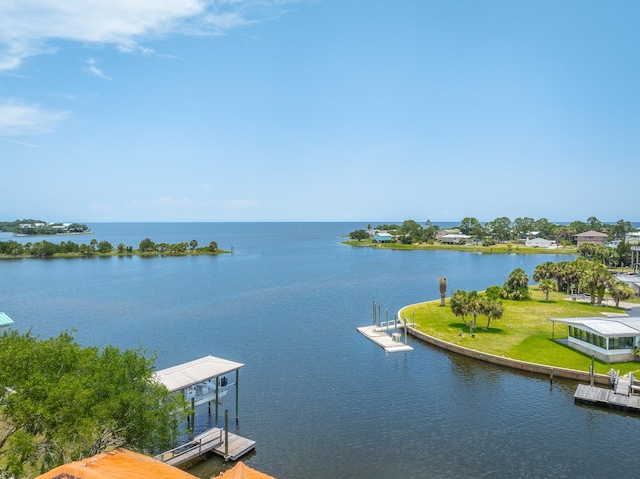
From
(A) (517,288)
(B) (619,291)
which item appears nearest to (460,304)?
(A) (517,288)

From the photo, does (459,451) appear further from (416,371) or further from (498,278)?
(498,278)

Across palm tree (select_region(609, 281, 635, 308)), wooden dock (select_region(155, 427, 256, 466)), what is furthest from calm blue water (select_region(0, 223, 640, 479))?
palm tree (select_region(609, 281, 635, 308))

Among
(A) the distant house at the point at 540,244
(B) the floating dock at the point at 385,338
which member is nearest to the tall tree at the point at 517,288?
(B) the floating dock at the point at 385,338

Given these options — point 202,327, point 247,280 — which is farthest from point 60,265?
point 202,327

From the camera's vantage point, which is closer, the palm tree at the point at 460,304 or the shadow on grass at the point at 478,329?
the shadow on grass at the point at 478,329

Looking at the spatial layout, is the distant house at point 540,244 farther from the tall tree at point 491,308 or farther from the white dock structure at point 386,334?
the tall tree at point 491,308

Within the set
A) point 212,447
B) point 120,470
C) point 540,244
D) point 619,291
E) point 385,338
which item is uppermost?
point 540,244

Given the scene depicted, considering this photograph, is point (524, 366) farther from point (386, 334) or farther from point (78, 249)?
point (78, 249)
